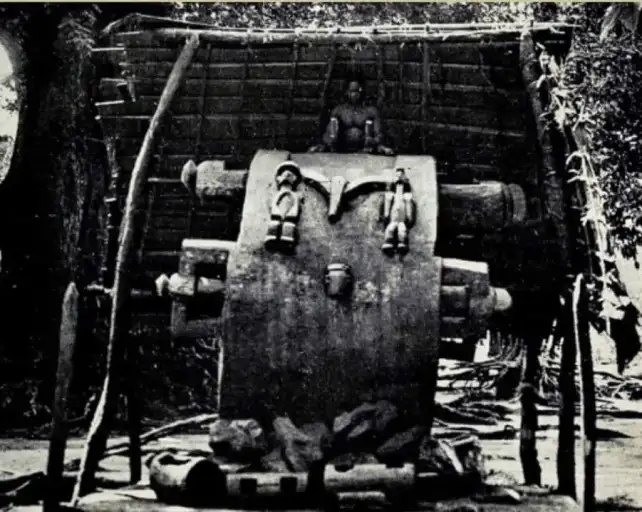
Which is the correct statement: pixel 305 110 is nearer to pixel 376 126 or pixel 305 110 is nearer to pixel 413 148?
pixel 376 126

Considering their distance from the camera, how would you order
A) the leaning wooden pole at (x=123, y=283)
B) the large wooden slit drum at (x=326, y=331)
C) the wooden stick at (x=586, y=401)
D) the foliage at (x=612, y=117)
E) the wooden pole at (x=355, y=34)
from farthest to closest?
the foliage at (x=612, y=117), the wooden pole at (x=355, y=34), the leaning wooden pole at (x=123, y=283), the wooden stick at (x=586, y=401), the large wooden slit drum at (x=326, y=331)

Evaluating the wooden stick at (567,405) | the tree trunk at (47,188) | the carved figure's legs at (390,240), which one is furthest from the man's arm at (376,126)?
the tree trunk at (47,188)

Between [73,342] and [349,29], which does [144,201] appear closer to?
[73,342]

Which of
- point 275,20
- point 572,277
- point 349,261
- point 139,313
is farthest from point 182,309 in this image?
point 572,277

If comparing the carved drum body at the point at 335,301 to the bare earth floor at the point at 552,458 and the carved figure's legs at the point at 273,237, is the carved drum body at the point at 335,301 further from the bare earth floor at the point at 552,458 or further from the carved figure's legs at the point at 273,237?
the bare earth floor at the point at 552,458

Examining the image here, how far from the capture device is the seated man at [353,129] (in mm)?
3873

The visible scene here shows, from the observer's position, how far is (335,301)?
133 inches

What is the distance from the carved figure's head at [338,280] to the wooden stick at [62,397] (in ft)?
3.65

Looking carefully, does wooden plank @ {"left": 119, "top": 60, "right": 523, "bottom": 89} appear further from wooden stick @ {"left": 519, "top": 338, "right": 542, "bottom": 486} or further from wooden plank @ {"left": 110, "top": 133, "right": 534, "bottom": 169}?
wooden stick @ {"left": 519, "top": 338, "right": 542, "bottom": 486}

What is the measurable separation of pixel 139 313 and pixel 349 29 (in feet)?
4.99

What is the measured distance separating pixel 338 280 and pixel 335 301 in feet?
0.27

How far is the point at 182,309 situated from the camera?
3.63 metres

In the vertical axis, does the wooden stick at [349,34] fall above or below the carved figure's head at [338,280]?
above

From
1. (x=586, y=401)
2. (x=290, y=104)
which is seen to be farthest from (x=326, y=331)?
(x=290, y=104)
